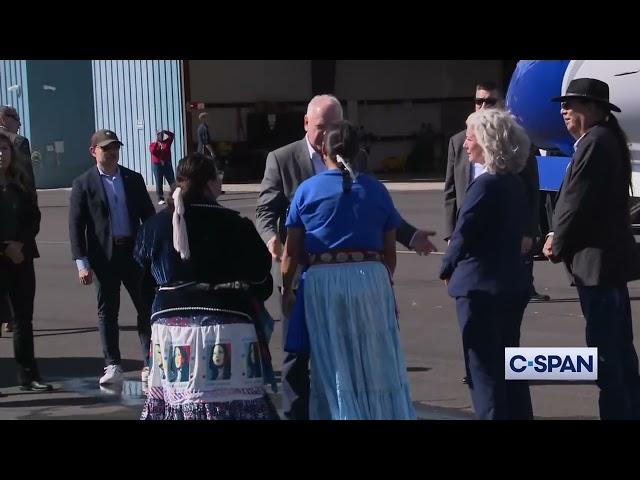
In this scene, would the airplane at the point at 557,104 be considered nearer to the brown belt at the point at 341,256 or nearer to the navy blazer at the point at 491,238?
the navy blazer at the point at 491,238

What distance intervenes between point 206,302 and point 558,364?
9.94 feet

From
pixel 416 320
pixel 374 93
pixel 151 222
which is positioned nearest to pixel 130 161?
pixel 374 93

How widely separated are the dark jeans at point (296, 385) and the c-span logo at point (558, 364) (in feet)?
3.95

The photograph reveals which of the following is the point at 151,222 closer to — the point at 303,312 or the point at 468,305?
the point at 303,312

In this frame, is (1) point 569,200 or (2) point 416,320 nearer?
(1) point 569,200

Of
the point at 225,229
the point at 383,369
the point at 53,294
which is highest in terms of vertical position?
the point at 225,229

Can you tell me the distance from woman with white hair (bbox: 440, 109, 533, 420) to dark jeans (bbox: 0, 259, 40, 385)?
322 cm

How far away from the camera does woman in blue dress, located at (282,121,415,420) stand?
5.73 meters

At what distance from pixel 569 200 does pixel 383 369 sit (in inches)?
51.6

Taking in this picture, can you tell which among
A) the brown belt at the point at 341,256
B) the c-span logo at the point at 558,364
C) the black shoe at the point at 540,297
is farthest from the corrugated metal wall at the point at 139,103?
the brown belt at the point at 341,256

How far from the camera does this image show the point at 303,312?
19.2 feet

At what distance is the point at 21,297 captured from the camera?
7836 mm

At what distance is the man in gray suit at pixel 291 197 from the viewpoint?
6.04m

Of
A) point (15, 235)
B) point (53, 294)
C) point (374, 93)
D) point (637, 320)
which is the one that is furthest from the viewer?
point (374, 93)
